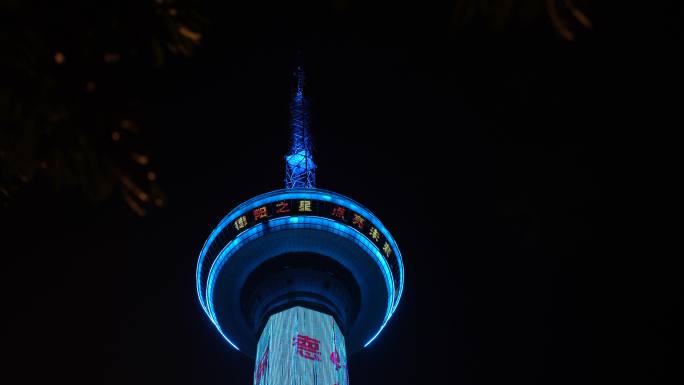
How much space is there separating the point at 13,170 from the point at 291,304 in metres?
24.9

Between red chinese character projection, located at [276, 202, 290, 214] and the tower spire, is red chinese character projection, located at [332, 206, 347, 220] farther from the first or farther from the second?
the tower spire

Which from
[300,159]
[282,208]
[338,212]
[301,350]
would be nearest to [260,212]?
[282,208]

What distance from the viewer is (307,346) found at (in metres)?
26.9

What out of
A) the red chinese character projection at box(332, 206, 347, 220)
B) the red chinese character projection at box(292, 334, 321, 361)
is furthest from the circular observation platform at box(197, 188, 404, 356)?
the red chinese character projection at box(292, 334, 321, 361)

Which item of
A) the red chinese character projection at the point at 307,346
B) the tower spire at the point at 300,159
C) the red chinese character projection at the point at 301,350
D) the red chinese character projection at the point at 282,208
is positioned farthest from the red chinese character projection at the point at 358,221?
the red chinese character projection at the point at 307,346

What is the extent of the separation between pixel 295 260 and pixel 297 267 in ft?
1.24

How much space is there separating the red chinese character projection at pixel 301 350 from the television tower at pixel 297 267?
8 cm

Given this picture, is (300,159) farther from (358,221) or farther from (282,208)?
(358,221)

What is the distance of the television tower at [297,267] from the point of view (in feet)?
97.5

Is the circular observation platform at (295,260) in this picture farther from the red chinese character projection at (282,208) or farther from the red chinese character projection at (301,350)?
the red chinese character projection at (301,350)

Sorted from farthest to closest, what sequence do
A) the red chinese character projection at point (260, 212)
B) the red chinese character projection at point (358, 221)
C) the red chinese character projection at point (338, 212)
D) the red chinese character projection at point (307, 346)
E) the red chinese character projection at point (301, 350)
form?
the red chinese character projection at point (358, 221)
the red chinese character projection at point (338, 212)
the red chinese character projection at point (260, 212)
the red chinese character projection at point (307, 346)
the red chinese character projection at point (301, 350)

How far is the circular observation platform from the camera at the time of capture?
30141 mm

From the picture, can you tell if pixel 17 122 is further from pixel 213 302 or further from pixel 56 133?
pixel 213 302

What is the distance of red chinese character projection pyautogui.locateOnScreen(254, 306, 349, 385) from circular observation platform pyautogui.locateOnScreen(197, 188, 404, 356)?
34.2 inches
